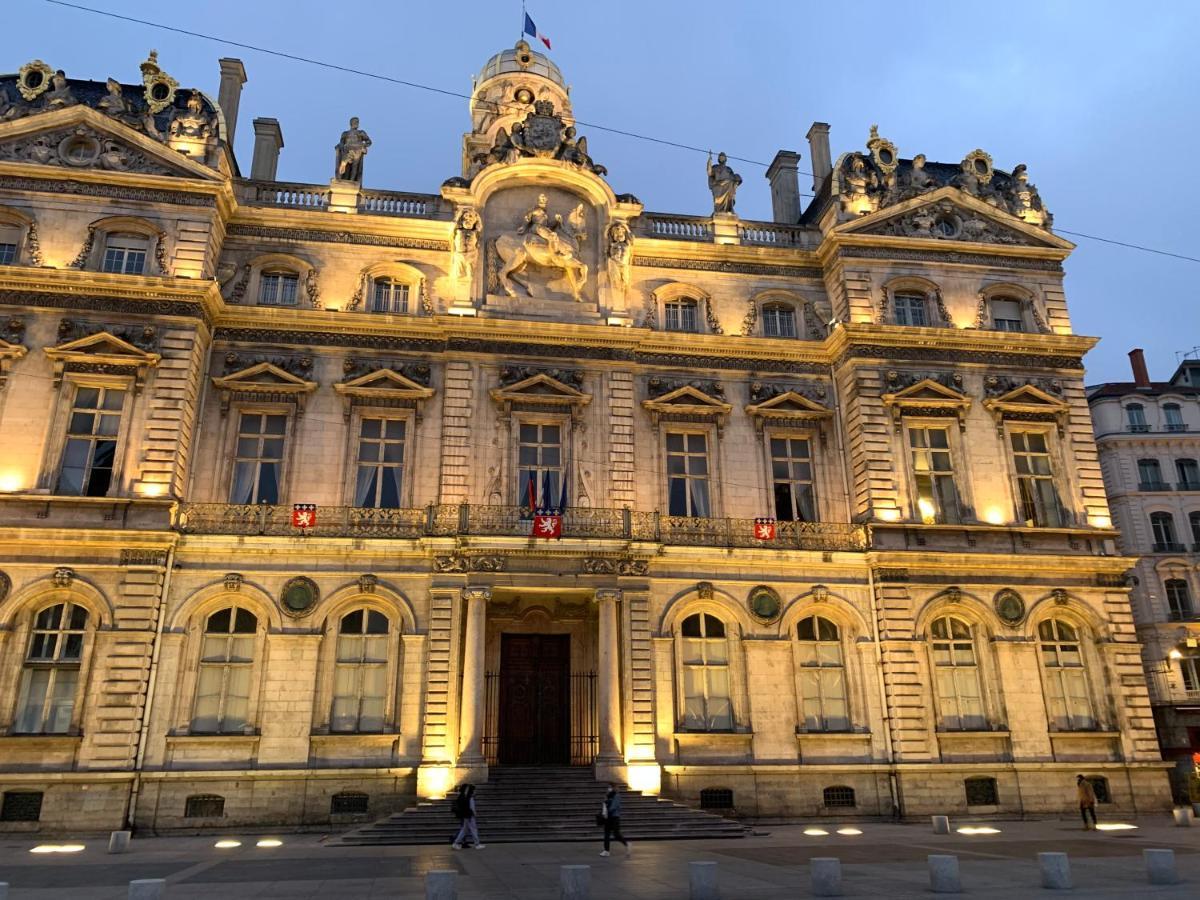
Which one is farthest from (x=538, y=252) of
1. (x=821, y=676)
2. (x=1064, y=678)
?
(x=1064, y=678)

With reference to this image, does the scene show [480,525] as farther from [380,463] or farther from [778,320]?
[778,320]

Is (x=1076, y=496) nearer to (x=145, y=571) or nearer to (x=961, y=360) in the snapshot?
(x=961, y=360)

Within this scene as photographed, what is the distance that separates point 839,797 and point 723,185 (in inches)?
807

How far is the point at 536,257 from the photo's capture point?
1142 inches

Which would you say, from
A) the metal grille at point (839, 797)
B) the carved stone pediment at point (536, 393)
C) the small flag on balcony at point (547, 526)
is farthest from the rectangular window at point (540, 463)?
the metal grille at point (839, 797)

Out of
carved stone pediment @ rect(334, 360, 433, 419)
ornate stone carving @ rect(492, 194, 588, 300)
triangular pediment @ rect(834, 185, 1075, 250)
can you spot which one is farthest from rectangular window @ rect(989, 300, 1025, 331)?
carved stone pediment @ rect(334, 360, 433, 419)

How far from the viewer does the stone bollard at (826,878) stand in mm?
12375

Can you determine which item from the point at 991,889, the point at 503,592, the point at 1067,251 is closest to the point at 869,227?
the point at 1067,251

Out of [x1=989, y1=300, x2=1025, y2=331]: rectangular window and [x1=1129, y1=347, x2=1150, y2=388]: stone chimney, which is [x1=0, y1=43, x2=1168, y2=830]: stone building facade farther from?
[x1=1129, y1=347, x2=1150, y2=388]: stone chimney

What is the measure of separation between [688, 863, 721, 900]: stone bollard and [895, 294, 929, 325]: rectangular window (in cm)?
2214

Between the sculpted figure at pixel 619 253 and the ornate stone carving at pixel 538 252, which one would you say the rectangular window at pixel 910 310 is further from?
the ornate stone carving at pixel 538 252

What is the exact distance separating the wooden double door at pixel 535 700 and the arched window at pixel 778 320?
12380mm

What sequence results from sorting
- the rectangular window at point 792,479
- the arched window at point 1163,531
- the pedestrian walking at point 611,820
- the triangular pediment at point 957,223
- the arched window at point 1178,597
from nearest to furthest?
the pedestrian walking at point 611,820 < the rectangular window at point 792,479 < the triangular pediment at point 957,223 < the arched window at point 1178,597 < the arched window at point 1163,531

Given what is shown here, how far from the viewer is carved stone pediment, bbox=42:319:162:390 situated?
24500mm
